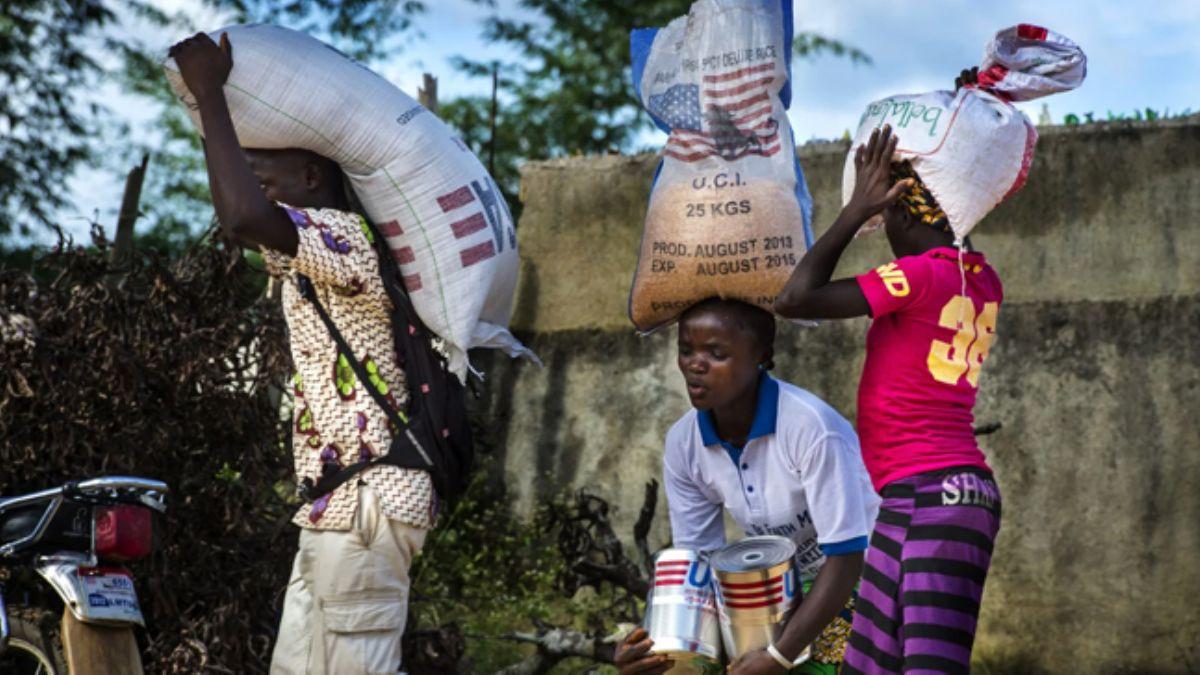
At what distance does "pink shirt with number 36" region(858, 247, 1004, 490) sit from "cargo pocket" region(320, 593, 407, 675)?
49.7 inches

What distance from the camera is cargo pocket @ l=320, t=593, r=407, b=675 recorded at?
3.61 meters

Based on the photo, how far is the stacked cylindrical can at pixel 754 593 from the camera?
3438 millimetres

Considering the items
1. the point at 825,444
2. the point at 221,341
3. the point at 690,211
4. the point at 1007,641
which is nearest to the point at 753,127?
the point at 690,211

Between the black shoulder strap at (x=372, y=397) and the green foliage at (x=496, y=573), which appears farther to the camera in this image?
the green foliage at (x=496, y=573)

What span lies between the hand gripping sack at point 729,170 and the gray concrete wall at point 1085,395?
2767 millimetres

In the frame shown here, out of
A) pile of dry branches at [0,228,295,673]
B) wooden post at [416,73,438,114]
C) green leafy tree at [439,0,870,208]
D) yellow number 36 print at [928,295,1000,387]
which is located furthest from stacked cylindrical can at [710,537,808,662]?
green leafy tree at [439,0,870,208]

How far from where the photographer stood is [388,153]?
150 inches

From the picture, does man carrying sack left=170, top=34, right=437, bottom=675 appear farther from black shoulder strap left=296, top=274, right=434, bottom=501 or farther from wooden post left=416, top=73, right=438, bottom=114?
wooden post left=416, top=73, right=438, bottom=114

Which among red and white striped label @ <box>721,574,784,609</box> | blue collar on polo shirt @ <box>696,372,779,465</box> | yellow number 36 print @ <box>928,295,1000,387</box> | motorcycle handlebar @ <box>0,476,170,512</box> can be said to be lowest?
red and white striped label @ <box>721,574,784,609</box>

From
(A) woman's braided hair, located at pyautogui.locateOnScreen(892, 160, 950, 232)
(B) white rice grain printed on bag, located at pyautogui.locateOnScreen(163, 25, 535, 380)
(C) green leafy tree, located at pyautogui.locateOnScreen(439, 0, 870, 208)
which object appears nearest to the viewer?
(A) woman's braided hair, located at pyautogui.locateOnScreen(892, 160, 950, 232)

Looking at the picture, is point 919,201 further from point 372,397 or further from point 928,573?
point 372,397

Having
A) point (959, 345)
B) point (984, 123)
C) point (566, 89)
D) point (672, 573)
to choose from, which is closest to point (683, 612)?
point (672, 573)

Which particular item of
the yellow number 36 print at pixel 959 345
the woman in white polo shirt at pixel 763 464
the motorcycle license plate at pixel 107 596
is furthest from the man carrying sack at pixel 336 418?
the yellow number 36 print at pixel 959 345

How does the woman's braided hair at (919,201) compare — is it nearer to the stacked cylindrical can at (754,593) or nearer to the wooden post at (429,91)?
the stacked cylindrical can at (754,593)
